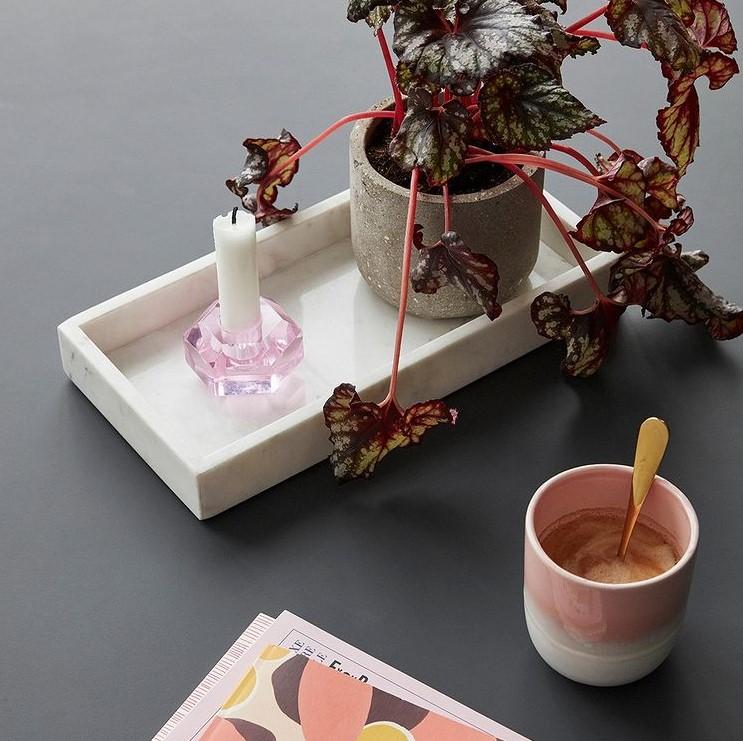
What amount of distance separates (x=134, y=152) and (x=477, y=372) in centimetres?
49

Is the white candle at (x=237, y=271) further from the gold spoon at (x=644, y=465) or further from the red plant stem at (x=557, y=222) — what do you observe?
the gold spoon at (x=644, y=465)

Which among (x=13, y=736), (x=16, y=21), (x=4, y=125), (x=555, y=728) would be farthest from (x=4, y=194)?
(x=555, y=728)

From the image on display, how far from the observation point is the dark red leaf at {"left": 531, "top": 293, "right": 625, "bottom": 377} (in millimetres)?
1252

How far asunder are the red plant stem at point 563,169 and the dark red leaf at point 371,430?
202 mm

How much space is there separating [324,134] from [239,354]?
0.20m

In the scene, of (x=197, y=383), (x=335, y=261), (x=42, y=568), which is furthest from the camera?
(x=335, y=261)

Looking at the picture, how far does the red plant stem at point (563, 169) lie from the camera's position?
1167 mm

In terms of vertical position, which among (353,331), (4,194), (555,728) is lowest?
(555,728)

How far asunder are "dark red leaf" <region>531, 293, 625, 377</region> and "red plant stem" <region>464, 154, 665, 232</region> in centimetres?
11

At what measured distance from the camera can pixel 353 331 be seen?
134 cm

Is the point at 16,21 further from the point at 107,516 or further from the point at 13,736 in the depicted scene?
the point at 13,736

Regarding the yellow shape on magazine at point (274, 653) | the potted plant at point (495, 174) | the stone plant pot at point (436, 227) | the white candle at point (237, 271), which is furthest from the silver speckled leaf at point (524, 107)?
the yellow shape on magazine at point (274, 653)

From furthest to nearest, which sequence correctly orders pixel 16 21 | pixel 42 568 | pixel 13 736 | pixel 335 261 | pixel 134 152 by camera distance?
pixel 16 21
pixel 134 152
pixel 335 261
pixel 42 568
pixel 13 736

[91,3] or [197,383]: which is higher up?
[91,3]
